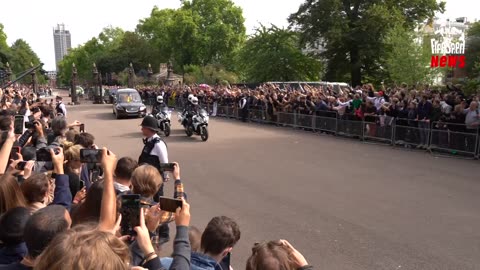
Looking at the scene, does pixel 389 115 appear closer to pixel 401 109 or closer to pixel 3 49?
pixel 401 109

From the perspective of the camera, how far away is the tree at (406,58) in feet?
125

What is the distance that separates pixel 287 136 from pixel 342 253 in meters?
12.3

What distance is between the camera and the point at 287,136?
714 inches

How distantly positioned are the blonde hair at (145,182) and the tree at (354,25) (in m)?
37.0

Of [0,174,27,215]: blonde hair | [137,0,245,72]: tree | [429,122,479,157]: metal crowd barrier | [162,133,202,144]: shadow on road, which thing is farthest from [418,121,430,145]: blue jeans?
[137,0,245,72]: tree

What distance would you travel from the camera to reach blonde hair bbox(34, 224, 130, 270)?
5.65ft

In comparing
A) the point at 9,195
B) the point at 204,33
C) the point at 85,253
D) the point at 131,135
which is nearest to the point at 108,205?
the point at 9,195

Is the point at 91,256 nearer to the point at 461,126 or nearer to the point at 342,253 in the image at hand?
the point at 342,253

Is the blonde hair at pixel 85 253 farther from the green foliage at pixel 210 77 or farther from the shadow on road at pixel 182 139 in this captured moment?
the green foliage at pixel 210 77

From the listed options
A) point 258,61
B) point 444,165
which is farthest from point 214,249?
point 258,61

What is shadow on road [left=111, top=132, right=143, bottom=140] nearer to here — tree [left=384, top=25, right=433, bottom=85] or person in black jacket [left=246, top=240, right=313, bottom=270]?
person in black jacket [left=246, top=240, right=313, bottom=270]

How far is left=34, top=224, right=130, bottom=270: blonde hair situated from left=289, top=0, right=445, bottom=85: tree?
39.1m

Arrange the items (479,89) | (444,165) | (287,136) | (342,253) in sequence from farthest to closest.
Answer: (287,136) < (479,89) < (444,165) < (342,253)

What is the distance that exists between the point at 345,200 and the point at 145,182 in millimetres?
5358
